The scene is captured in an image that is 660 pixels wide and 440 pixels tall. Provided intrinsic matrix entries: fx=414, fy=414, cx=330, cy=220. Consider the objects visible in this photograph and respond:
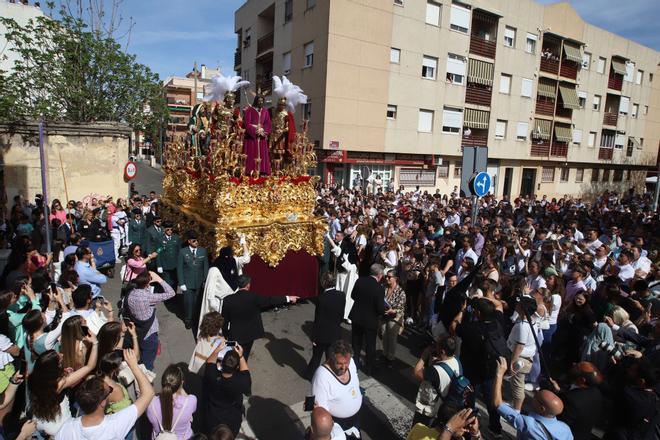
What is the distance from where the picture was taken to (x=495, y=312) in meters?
4.71

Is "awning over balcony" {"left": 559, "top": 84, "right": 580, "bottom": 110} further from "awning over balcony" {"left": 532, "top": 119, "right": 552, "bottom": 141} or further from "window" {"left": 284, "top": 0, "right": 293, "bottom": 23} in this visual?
"window" {"left": 284, "top": 0, "right": 293, "bottom": 23}

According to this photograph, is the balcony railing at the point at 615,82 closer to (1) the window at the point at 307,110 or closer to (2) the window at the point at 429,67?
(2) the window at the point at 429,67

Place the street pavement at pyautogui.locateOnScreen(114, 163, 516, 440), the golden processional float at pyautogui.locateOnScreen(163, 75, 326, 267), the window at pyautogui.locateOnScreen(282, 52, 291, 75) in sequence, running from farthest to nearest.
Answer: the window at pyautogui.locateOnScreen(282, 52, 291, 75), the golden processional float at pyautogui.locateOnScreen(163, 75, 326, 267), the street pavement at pyautogui.locateOnScreen(114, 163, 516, 440)

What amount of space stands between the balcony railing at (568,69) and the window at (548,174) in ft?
23.3

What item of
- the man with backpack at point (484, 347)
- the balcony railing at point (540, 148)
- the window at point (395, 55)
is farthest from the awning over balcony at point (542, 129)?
the man with backpack at point (484, 347)

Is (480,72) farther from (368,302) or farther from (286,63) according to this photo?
(368,302)

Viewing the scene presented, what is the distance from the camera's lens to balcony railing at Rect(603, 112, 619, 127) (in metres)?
35.4

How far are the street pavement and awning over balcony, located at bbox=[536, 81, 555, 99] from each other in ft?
95.4

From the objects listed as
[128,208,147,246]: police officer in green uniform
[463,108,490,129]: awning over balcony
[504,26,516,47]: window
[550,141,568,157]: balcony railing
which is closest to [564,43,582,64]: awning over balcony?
[504,26,516,47]: window

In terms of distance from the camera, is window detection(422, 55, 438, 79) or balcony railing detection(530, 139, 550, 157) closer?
window detection(422, 55, 438, 79)

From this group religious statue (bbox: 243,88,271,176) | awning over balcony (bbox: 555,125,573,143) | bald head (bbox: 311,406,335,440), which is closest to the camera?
bald head (bbox: 311,406,335,440)

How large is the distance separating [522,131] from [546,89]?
389cm

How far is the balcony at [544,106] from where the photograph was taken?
30.6 m

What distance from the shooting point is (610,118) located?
35625 mm
